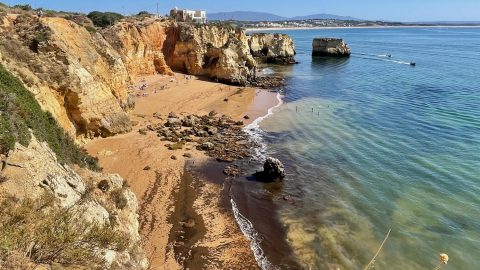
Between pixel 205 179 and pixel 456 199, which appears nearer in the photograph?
pixel 456 199

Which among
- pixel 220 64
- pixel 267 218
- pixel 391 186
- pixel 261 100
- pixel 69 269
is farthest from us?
pixel 220 64

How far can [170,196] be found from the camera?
21.8 meters

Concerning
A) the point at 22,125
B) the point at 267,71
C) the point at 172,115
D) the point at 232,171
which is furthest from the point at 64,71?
the point at 267,71

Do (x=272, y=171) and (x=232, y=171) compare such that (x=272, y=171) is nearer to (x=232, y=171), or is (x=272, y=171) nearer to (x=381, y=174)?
(x=232, y=171)

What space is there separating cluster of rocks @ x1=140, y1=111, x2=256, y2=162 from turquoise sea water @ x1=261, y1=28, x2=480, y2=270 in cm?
255

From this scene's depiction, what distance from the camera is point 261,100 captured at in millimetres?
47438

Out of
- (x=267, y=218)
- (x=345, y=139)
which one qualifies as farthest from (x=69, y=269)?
(x=345, y=139)

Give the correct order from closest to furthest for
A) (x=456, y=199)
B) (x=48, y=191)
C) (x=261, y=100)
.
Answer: (x=48, y=191), (x=456, y=199), (x=261, y=100)

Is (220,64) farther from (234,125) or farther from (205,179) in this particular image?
(205,179)

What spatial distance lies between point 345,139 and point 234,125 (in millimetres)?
10151

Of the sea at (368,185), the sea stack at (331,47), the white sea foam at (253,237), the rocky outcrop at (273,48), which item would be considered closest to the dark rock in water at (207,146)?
the sea at (368,185)

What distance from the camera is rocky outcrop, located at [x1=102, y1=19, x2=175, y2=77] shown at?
46375 mm

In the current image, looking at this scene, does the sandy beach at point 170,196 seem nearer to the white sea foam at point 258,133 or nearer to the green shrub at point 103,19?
the white sea foam at point 258,133

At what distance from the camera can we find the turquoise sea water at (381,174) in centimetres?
1792
